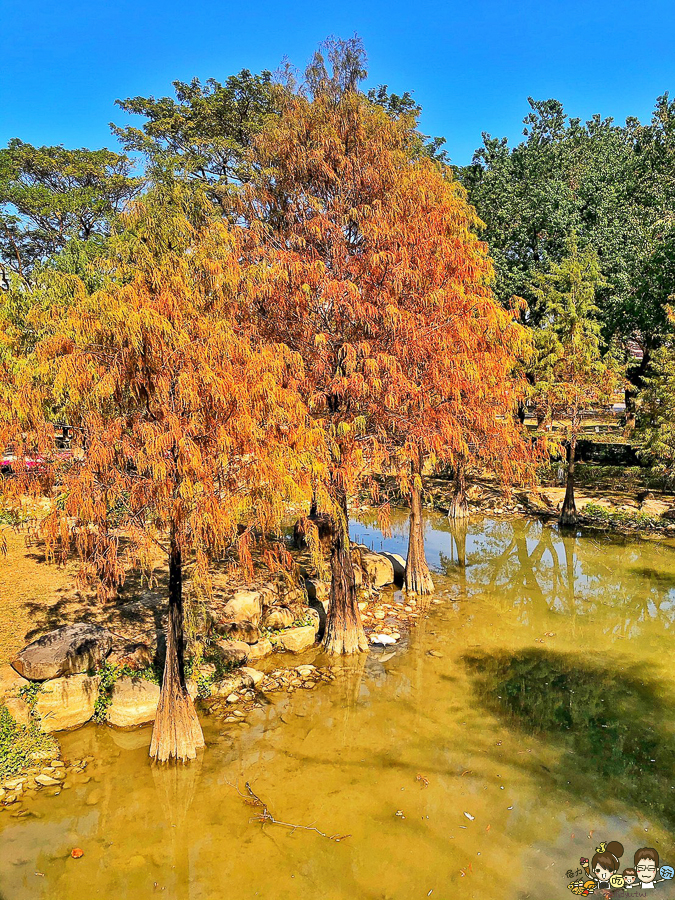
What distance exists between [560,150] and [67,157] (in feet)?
89.7

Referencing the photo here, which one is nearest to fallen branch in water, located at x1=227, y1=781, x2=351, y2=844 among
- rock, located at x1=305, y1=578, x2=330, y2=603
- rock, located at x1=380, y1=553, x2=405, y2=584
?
rock, located at x1=305, y1=578, x2=330, y2=603

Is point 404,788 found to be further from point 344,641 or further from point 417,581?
point 417,581

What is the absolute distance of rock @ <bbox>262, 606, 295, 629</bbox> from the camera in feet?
44.7

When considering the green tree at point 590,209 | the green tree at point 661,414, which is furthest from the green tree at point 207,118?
the green tree at point 661,414

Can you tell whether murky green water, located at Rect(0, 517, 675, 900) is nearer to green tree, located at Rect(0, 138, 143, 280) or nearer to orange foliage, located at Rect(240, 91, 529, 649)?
orange foliage, located at Rect(240, 91, 529, 649)

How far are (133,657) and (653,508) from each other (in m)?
21.9

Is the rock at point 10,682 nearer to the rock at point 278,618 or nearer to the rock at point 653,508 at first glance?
the rock at point 278,618

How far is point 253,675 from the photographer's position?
11.5 meters

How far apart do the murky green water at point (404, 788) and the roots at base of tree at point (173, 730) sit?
0.28 metres

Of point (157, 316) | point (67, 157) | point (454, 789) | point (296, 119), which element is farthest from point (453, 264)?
point (67, 157)

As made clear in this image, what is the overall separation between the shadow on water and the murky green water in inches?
1.4

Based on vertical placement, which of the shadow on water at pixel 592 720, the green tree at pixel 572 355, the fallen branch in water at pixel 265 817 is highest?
the green tree at pixel 572 355

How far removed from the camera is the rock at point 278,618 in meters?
13.6

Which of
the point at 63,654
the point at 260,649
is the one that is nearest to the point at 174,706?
the point at 63,654
